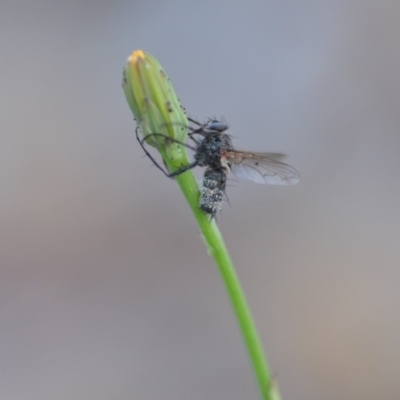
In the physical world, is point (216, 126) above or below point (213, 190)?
above

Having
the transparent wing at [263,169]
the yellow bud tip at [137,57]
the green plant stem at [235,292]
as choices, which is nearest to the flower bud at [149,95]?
the yellow bud tip at [137,57]

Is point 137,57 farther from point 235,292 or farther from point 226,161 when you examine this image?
point 226,161

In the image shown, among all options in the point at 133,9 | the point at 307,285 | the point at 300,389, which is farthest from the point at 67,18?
the point at 300,389

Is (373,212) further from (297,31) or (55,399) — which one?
(55,399)

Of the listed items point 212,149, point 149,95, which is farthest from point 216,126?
point 149,95

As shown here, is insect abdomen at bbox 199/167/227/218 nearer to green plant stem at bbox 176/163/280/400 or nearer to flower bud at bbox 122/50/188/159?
green plant stem at bbox 176/163/280/400

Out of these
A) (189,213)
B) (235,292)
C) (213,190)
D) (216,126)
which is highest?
(189,213)
